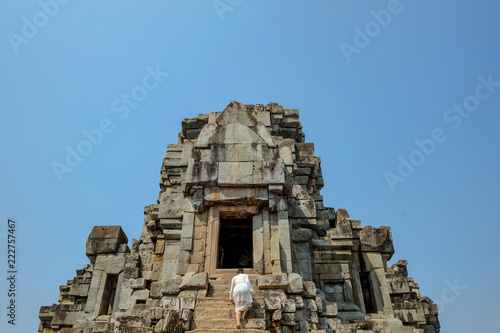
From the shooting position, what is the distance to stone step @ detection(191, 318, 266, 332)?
7.54m

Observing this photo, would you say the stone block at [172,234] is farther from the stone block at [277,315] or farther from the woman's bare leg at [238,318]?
the stone block at [277,315]

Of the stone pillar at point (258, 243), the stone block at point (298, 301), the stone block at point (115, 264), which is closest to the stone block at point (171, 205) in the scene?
the stone pillar at point (258, 243)

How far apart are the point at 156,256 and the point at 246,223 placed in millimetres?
3069

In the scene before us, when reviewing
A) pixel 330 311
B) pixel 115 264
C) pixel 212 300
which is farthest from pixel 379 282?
pixel 115 264

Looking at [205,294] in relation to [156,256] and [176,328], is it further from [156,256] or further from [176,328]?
[156,256]

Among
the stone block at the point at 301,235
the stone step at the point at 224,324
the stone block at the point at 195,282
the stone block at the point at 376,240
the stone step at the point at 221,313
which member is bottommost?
the stone step at the point at 224,324

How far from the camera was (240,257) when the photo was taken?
1421 centimetres

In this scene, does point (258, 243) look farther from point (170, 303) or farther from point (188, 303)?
point (170, 303)

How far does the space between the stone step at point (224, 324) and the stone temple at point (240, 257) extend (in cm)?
2

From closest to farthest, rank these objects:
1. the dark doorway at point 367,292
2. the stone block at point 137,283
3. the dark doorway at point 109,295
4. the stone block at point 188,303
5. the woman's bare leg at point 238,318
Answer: the woman's bare leg at point 238,318
the stone block at point 188,303
the stone block at point 137,283
the dark doorway at point 367,292
the dark doorway at point 109,295

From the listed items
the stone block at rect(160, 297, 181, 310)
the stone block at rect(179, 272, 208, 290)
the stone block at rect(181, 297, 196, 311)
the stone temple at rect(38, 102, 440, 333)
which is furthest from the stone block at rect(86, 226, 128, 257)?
the stone block at rect(181, 297, 196, 311)

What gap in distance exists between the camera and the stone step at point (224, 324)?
7.54 meters

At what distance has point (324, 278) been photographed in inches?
461

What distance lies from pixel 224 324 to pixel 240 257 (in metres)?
6.51
